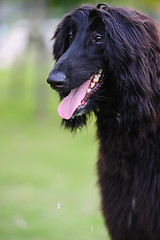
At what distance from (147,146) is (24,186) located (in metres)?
3.66

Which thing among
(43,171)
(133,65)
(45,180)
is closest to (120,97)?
(133,65)

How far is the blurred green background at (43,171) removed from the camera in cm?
481

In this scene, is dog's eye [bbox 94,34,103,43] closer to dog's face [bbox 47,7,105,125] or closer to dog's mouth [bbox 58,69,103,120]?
dog's face [bbox 47,7,105,125]

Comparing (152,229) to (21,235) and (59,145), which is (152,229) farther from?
(59,145)

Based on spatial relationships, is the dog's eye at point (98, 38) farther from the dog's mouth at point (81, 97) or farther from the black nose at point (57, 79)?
the black nose at point (57, 79)

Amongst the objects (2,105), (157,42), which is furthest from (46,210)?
(2,105)

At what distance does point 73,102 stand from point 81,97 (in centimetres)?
7

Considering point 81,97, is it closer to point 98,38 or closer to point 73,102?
point 73,102

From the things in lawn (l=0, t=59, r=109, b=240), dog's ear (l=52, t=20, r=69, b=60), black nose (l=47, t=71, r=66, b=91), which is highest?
dog's ear (l=52, t=20, r=69, b=60)

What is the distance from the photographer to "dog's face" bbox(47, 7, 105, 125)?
2795mm

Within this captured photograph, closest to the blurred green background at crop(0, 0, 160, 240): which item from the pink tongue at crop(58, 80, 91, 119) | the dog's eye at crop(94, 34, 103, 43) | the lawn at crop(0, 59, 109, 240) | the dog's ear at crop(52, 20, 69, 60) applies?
the lawn at crop(0, 59, 109, 240)

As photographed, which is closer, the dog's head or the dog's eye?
the dog's head

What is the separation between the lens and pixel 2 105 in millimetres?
12594

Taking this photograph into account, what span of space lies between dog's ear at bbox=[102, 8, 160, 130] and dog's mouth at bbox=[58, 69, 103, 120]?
0.15 metres
